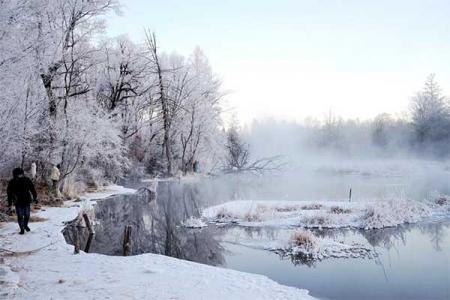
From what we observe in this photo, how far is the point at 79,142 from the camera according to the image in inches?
886

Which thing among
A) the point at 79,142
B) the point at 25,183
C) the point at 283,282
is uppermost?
the point at 79,142

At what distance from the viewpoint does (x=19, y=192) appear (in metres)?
13.3

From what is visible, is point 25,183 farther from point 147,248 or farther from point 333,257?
point 333,257

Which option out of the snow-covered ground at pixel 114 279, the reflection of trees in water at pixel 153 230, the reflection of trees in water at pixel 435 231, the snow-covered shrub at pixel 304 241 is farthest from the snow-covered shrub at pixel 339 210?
the snow-covered ground at pixel 114 279

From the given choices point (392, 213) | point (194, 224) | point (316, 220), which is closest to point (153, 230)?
point (194, 224)

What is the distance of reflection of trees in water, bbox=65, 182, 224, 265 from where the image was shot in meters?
12.8

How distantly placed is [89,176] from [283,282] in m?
22.0

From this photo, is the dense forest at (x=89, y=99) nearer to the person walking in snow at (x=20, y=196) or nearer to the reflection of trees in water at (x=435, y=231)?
the person walking in snow at (x=20, y=196)

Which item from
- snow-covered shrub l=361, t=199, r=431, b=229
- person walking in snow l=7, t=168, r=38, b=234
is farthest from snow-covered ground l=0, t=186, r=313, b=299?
snow-covered shrub l=361, t=199, r=431, b=229

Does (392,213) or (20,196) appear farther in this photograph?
(392,213)

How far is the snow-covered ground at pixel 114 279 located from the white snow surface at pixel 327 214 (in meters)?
7.95

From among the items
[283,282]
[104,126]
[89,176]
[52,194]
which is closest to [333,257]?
[283,282]

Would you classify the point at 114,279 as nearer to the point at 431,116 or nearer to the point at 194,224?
the point at 194,224

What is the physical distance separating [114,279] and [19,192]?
21.2ft
